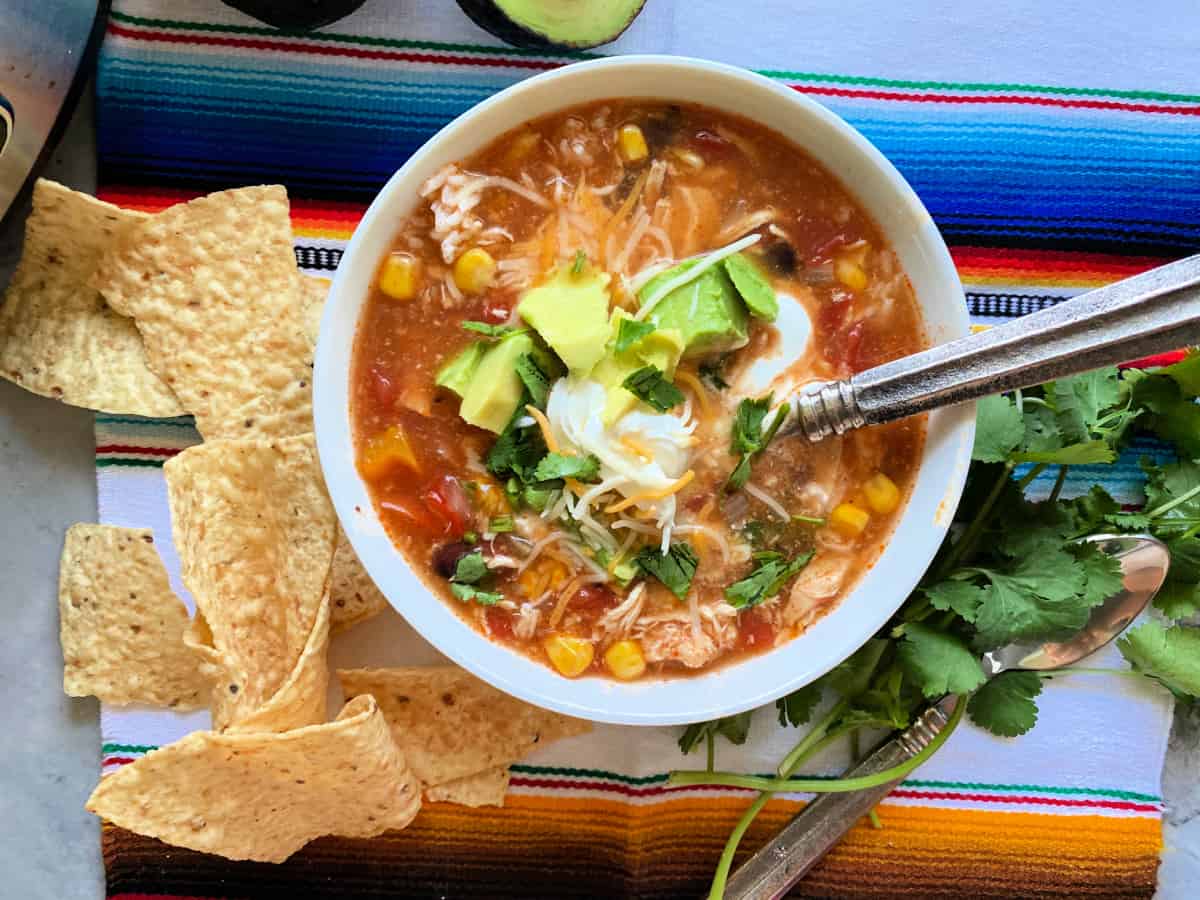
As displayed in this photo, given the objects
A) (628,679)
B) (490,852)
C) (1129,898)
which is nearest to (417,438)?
(628,679)

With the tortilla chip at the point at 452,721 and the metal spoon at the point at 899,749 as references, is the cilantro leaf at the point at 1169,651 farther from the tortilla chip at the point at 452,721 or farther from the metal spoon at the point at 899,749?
the tortilla chip at the point at 452,721

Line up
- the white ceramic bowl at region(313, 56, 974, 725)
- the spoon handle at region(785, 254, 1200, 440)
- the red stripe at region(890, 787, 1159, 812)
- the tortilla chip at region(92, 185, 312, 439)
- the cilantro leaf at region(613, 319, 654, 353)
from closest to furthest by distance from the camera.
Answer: the spoon handle at region(785, 254, 1200, 440), the cilantro leaf at region(613, 319, 654, 353), the white ceramic bowl at region(313, 56, 974, 725), the tortilla chip at region(92, 185, 312, 439), the red stripe at region(890, 787, 1159, 812)

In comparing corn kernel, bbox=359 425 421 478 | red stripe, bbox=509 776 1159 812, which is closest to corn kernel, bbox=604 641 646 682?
red stripe, bbox=509 776 1159 812

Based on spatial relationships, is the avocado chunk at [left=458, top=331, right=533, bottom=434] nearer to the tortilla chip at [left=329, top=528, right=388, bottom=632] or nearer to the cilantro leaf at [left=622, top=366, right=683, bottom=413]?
the cilantro leaf at [left=622, top=366, right=683, bottom=413]

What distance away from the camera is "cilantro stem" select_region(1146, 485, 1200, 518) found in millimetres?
2920

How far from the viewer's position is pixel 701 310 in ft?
8.36

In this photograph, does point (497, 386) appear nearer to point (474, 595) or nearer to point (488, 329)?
point (488, 329)

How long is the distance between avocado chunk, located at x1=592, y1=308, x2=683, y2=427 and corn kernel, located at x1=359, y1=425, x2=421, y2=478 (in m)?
0.47

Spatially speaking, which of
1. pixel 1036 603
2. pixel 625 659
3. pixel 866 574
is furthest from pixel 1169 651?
pixel 625 659

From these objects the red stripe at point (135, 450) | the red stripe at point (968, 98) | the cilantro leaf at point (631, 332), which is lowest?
the cilantro leaf at point (631, 332)

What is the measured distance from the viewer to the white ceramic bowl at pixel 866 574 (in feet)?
8.57

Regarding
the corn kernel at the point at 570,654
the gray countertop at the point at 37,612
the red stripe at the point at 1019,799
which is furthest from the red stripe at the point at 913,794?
the gray countertop at the point at 37,612

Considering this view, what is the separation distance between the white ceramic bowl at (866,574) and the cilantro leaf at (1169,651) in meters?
0.71

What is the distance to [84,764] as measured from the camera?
307 centimetres
